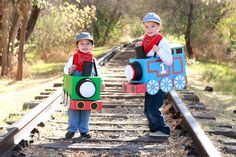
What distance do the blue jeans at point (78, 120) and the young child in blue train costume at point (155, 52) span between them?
762 mm

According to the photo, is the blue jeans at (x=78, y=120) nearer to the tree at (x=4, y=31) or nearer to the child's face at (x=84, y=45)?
the child's face at (x=84, y=45)

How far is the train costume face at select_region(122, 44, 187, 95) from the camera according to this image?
5.46 metres

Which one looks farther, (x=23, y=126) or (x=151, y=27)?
(x=151, y=27)

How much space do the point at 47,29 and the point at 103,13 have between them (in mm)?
15776

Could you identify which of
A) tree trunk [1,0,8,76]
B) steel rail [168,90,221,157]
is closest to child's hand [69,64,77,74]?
steel rail [168,90,221,157]

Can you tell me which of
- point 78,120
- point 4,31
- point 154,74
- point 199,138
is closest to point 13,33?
point 4,31

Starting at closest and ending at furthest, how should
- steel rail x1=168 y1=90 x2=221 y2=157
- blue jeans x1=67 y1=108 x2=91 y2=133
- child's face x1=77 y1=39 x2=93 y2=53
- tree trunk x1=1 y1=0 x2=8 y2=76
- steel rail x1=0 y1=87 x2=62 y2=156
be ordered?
steel rail x1=168 y1=90 x2=221 y2=157 < steel rail x1=0 y1=87 x2=62 y2=156 < child's face x1=77 y1=39 x2=93 y2=53 < blue jeans x1=67 y1=108 x2=91 y2=133 < tree trunk x1=1 y1=0 x2=8 y2=76

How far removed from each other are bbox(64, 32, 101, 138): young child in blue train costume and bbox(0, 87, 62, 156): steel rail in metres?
0.47

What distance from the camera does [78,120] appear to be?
5660 mm

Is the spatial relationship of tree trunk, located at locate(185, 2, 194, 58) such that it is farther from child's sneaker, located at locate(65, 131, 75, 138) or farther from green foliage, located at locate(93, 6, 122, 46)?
child's sneaker, located at locate(65, 131, 75, 138)

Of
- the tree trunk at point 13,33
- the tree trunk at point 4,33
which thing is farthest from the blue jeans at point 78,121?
the tree trunk at point 13,33

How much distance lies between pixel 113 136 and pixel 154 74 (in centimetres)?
89

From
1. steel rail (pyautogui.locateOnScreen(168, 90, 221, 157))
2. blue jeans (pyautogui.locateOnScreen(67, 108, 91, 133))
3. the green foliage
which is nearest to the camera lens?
steel rail (pyautogui.locateOnScreen(168, 90, 221, 157))

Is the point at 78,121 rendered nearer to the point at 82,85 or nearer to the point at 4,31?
the point at 82,85
